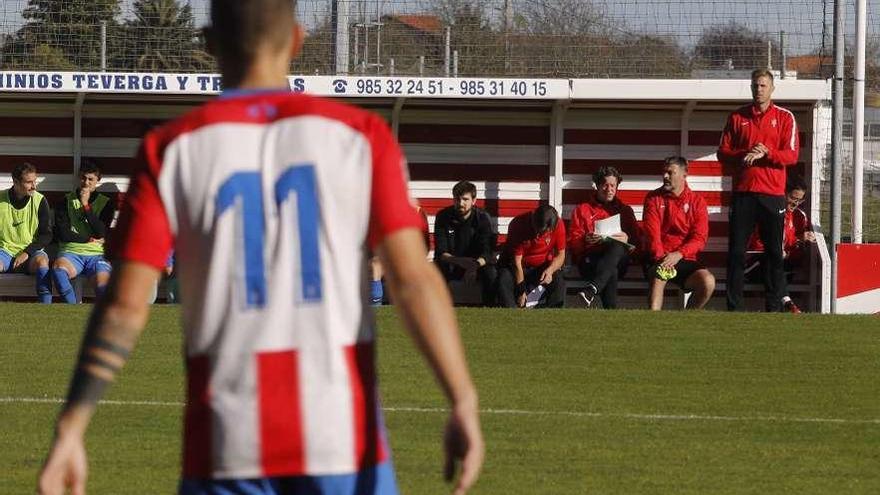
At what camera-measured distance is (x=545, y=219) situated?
1519 cm

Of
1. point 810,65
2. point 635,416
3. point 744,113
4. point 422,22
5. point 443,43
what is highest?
point 422,22

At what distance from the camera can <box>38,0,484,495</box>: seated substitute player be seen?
2932mm

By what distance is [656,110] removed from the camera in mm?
17094

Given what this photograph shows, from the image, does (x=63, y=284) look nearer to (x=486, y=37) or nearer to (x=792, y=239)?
(x=486, y=37)

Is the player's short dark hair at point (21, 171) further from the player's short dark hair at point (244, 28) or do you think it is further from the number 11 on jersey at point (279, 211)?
the number 11 on jersey at point (279, 211)

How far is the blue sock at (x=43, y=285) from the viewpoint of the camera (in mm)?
15219

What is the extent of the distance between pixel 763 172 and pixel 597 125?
308 cm

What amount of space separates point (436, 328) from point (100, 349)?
0.65m

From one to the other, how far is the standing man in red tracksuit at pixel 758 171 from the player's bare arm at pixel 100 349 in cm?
1186

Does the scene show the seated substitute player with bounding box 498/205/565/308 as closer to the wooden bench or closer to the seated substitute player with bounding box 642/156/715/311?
the seated substitute player with bounding box 642/156/715/311

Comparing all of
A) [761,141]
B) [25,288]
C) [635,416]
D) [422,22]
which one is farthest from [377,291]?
[635,416]

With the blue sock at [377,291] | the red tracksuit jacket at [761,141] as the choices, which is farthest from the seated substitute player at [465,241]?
the red tracksuit jacket at [761,141]

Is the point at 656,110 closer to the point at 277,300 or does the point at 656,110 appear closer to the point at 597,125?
the point at 597,125

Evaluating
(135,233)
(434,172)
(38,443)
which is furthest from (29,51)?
(135,233)
